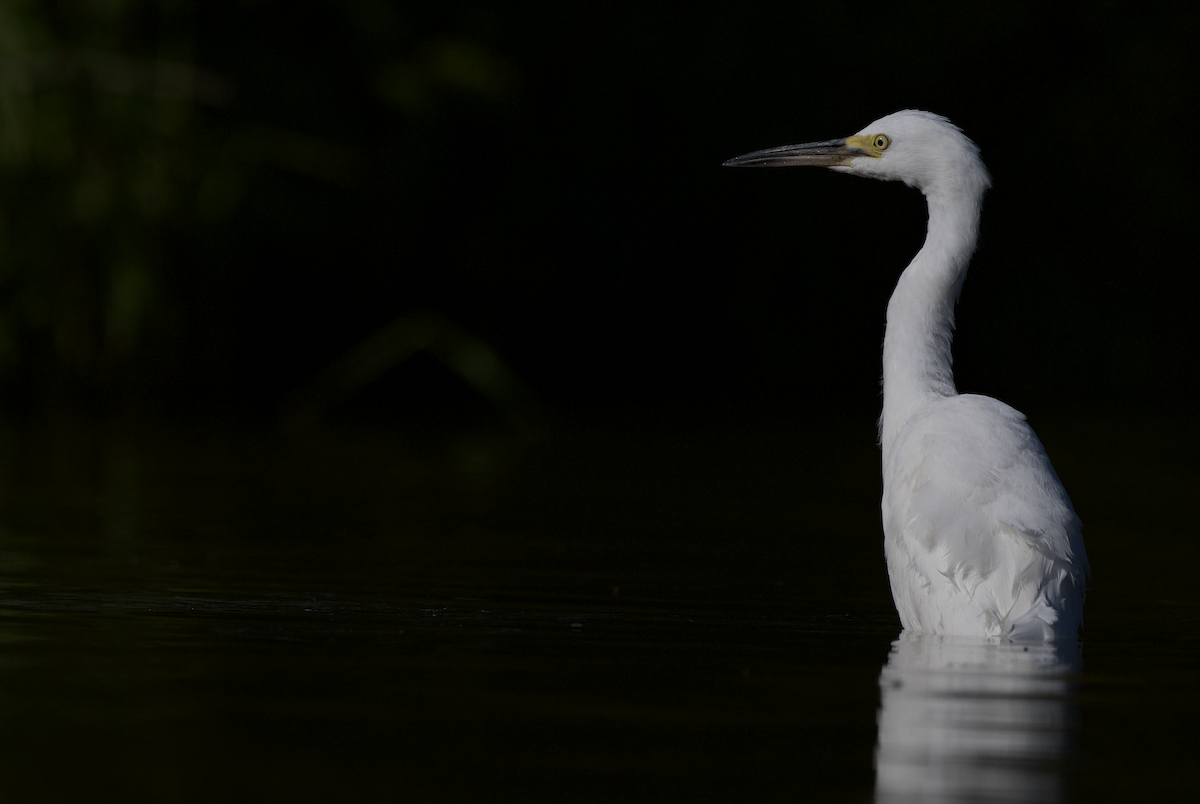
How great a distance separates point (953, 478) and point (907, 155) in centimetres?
179

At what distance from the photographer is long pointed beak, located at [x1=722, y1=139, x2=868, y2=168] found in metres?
6.76

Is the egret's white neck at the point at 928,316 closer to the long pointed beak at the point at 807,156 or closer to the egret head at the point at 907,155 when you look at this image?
the egret head at the point at 907,155

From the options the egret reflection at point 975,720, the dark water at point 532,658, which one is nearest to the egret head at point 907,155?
the dark water at point 532,658

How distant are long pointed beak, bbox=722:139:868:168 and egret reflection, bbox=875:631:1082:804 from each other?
249cm

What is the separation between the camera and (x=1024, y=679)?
412cm

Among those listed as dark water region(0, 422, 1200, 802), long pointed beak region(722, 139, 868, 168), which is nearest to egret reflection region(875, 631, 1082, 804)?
dark water region(0, 422, 1200, 802)

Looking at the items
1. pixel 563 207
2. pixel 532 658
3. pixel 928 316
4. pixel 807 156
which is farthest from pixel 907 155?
pixel 563 207

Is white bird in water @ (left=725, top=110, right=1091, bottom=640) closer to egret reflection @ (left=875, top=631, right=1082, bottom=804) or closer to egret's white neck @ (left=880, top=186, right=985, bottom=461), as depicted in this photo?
egret's white neck @ (left=880, top=186, right=985, bottom=461)

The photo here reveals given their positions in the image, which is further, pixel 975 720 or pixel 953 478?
pixel 953 478

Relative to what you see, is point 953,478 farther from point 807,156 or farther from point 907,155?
point 807,156

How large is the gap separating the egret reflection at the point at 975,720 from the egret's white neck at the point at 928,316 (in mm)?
1300

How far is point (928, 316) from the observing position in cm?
609

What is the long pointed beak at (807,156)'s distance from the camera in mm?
6762

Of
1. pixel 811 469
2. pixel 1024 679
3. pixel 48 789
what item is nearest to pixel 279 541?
pixel 1024 679
